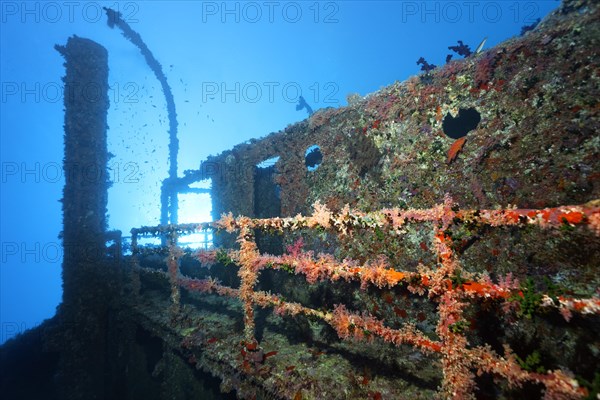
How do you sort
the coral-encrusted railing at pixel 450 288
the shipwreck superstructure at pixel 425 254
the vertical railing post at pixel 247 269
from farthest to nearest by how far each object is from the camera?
1. the vertical railing post at pixel 247 269
2. the shipwreck superstructure at pixel 425 254
3. the coral-encrusted railing at pixel 450 288

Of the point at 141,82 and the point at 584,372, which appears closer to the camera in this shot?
the point at 584,372

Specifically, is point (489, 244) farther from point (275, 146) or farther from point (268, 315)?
point (275, 146)

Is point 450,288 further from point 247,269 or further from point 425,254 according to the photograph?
point 247,269

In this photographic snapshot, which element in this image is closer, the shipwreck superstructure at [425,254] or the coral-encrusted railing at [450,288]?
the coral-encrusted railing at [450,288]

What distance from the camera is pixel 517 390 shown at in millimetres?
1918

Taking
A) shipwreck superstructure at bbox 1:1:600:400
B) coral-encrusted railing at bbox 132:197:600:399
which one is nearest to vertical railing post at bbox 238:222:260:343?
shipwreck superstructure at bbox 1:1:600:400

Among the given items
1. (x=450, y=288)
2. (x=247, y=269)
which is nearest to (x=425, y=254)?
(x=450, y=288)

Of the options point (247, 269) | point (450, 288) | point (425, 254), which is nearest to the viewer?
point (450, 288)

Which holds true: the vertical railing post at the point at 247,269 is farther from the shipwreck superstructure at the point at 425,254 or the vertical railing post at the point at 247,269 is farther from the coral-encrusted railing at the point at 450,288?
the coral-encrusted railing at the point at 450,288

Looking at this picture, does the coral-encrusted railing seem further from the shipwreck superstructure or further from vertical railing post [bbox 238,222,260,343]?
vertical railing post [bbox 238,222,260,343]

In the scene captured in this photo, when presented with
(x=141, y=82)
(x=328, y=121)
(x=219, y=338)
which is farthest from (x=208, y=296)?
(x=141, y=82)

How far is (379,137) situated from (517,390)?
272 cm

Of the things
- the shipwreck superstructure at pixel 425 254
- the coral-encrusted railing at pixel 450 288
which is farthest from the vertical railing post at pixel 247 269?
the coral-encrusted railing at pixel 450 288

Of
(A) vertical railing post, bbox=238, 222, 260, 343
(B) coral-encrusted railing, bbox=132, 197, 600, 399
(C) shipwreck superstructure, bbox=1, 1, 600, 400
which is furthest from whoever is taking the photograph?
(A) vertical railing post, bbox=238, 222, 260, 343
